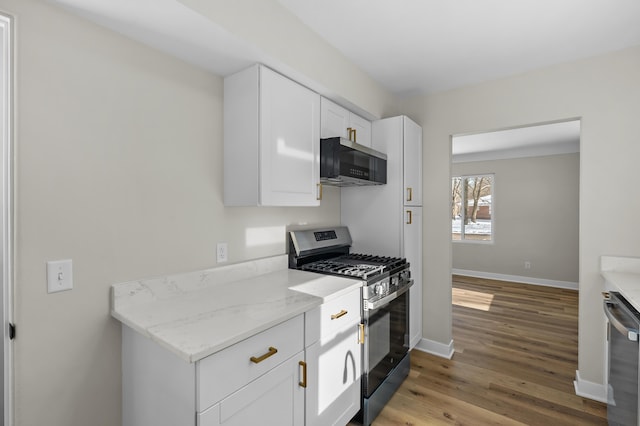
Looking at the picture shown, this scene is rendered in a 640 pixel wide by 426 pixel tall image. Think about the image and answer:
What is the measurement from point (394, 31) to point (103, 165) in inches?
70.5

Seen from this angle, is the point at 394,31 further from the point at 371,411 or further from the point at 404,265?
the point at 371,411

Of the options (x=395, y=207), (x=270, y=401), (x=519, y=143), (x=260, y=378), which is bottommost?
(x=270, y=401)

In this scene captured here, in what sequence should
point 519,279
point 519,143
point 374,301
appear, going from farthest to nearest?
point 519,279
point 519,143
point 374,301

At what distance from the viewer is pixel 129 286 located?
1.44 m

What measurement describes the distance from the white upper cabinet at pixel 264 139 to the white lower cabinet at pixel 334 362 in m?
0.67

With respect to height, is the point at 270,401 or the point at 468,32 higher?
the point at 468,32

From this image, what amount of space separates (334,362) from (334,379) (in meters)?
0.09

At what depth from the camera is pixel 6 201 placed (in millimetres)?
1140

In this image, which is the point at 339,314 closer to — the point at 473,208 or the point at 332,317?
the point at 332,317

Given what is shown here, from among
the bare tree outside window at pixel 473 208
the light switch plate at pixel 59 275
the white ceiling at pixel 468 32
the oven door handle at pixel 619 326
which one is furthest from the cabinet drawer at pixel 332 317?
the bare tree outside window at pixel 473 208

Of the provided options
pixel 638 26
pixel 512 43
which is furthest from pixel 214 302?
pixel 638 26

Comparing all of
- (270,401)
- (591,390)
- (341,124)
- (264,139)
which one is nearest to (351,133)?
(341,124)

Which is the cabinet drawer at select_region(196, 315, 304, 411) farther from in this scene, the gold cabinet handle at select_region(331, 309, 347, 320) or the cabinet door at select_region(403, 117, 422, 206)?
the cabinet door at select_region(403, 117, 422, 206)

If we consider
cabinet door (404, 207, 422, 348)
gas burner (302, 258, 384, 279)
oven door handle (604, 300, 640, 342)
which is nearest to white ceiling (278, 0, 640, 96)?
cabinet door (404, 207, 422, 348)
